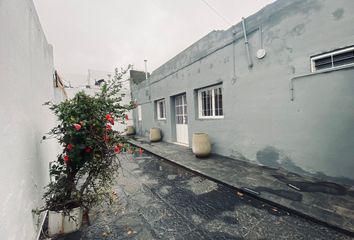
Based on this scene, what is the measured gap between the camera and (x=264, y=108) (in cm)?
423

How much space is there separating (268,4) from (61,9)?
17.7 ft

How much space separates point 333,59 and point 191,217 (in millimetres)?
3994

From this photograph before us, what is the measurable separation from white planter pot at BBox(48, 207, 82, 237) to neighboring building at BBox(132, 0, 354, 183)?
3.00 meters

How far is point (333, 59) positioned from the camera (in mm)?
3109

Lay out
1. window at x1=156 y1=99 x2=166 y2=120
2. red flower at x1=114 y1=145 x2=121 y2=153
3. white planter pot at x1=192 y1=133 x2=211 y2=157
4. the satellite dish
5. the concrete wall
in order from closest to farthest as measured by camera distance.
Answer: the concrete wall → red flower at x1=114 y1=145 x2=121 y2=153 → the satellite dish → white planter pot at x1=192 y1=133 x2=211 y2=157 → window at x1=156 y1=99 x2=166 y2=120

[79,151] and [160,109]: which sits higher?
[160,109]

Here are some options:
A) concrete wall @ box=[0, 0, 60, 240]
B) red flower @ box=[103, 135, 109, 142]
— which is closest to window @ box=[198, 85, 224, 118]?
red flower @ box=[103, 135, 109, 142]

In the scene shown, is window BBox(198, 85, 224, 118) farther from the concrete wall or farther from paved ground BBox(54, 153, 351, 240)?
the concrete wall

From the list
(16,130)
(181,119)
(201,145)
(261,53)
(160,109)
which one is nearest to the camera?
(16,130)

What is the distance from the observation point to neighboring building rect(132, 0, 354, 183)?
3.05m

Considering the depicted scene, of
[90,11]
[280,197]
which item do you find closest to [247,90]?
[280,197]

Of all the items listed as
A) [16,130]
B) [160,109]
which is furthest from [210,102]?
[16,130]

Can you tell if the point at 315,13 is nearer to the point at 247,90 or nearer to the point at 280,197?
the point at 247,90

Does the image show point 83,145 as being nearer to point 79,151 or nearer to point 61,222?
point 79,151
